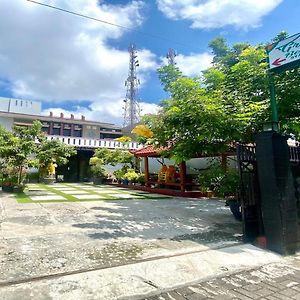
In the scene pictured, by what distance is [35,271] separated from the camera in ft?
12.6

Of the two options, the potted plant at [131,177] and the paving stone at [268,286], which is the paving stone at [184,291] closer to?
the paving stone at [268,286]

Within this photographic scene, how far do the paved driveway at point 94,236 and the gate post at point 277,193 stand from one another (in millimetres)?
859

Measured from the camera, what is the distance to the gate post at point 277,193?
516cm

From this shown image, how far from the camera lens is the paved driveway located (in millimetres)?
4227

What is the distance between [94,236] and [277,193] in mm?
3579

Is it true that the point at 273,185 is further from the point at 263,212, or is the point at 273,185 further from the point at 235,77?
the point at 235,77

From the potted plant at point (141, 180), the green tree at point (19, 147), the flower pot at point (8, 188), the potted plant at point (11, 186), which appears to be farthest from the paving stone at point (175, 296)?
the potted plant at point (141, 180)

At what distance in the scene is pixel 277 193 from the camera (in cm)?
523

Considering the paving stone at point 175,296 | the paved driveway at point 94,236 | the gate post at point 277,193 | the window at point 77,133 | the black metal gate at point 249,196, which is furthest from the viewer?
the window at point 77,133

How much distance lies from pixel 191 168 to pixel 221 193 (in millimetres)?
9281

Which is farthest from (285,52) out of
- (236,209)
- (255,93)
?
(236,209)

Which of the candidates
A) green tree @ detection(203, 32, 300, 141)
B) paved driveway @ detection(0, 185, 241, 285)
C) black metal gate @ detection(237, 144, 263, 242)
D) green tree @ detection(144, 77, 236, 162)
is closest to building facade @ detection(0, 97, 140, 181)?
paved driveway @ detection(0, 185, 241, 285)

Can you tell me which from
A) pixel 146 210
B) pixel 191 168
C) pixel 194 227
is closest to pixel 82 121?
pixel 191 168

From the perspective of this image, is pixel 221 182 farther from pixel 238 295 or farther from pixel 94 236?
pixel 238 295
